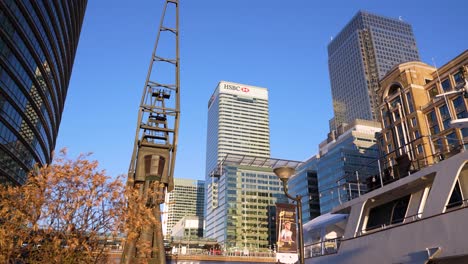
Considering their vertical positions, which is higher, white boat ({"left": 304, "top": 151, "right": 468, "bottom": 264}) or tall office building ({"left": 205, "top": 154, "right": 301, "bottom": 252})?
tall office building ({"left": 205, "top": 154, "right": 301, "bottom": 252})

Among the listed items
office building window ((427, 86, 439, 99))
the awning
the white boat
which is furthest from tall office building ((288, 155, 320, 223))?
the white boat

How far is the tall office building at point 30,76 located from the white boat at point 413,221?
142 feet

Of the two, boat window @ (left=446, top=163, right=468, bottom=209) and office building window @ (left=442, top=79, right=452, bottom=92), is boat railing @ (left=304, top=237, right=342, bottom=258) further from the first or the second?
office building window @ (left=442, top=79, right=452, bottom=92)

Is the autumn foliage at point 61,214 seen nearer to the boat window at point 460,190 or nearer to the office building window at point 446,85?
the boat window at point 460,190

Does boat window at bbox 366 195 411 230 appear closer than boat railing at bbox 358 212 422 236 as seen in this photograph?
No

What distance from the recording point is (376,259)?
14.6m

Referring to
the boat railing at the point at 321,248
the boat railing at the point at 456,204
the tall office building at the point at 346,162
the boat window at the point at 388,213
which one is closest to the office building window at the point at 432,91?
the tall office building at the point at 346,162

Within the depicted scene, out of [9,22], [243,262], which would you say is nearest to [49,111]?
[9,22]

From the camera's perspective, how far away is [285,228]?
17750 mm

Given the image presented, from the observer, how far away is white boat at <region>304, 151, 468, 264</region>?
11.6 m

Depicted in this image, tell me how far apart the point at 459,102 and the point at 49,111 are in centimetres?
6626

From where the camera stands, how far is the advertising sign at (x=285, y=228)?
17.0 meters

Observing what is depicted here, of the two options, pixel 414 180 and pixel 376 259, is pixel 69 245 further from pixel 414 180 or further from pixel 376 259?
pixel 414 180

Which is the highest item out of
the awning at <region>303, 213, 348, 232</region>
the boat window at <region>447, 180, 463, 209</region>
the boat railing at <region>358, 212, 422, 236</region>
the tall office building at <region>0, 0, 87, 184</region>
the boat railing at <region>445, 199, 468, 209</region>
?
the tall office building at <region>0, 0, 87, 184</region>
